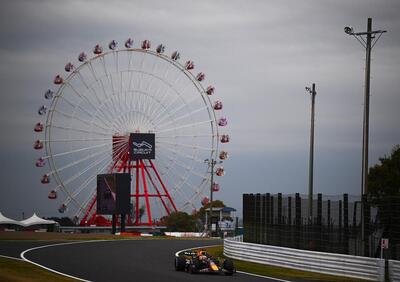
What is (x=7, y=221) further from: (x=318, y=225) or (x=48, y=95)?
(x=318, y=225)

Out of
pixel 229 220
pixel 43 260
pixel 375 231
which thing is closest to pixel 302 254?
pixel 375 231

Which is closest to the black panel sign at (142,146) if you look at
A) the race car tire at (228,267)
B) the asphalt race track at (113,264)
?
the asphalt race track at (113,264)

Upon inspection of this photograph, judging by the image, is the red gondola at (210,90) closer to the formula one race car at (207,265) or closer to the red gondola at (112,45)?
the red gondola at (112,45)

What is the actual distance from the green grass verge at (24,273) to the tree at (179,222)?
8977 centimetres

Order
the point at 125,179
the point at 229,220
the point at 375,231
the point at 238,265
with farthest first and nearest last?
the point at 229,220 → the point at 125,179 → the point at 238,265 → the point at 375,231

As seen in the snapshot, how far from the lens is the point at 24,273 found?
29797 mm

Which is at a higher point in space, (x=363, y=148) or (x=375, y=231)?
(x=363, y=148)

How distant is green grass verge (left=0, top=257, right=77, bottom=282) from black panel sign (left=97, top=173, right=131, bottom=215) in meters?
46.0

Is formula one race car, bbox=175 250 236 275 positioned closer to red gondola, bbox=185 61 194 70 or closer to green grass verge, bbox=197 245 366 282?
green grass verge, bbox=197 245 366 282

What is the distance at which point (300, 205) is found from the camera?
118 feet

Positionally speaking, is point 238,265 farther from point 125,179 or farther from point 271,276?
point 125,179

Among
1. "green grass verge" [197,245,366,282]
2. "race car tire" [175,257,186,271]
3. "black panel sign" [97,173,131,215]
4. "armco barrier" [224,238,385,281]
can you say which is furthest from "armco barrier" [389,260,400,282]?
"black panel sign" [97,173,131,215]

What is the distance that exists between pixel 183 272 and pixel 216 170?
198 ft

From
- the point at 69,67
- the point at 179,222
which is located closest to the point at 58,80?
the point at 69,67
